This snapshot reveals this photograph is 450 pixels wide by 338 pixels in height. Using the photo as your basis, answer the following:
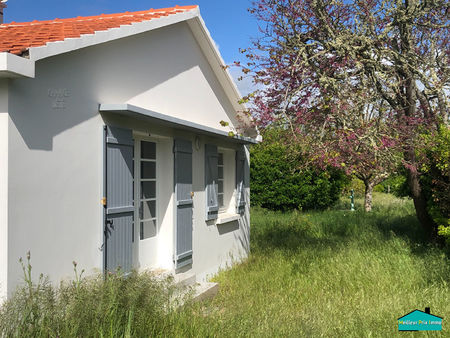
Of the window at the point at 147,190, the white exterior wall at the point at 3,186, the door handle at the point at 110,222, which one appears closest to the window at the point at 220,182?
the window at the point at 147,190

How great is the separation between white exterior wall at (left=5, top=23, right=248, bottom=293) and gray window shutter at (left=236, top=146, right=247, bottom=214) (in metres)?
2.94

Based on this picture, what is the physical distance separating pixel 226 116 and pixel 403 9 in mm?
3981

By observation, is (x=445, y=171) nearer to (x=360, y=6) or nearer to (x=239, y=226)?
(x=360, y=6)

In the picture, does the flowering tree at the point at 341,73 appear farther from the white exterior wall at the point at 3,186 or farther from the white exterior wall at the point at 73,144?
the white exterior wall at the point at 3,186

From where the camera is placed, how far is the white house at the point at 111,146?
383 centimetres

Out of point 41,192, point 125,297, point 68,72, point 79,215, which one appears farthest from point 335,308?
point 68,72

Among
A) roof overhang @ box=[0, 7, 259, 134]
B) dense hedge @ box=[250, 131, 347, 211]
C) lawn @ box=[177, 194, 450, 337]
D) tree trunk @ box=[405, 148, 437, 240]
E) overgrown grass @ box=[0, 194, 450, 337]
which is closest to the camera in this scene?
roof overhang @ box=[0, 7, 259, 134]

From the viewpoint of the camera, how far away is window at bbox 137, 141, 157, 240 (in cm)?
622

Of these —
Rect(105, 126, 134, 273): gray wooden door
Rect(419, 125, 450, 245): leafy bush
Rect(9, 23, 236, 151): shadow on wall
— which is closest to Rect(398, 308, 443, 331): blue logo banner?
Answer: Rect(419, 125, 450, 245): leafy bush

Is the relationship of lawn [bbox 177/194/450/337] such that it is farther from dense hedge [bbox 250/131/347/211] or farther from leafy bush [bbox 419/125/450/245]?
dense hedge [bbox 250/131/347/211]

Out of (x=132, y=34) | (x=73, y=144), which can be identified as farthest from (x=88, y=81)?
(x=132, y=34)

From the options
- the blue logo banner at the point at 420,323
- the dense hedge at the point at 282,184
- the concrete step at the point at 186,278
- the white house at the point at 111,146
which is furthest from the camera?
the dense hedge at the point at 282,184

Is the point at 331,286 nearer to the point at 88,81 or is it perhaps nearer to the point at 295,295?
the point at 295,295

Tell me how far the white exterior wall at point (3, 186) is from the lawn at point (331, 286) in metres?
1.81
